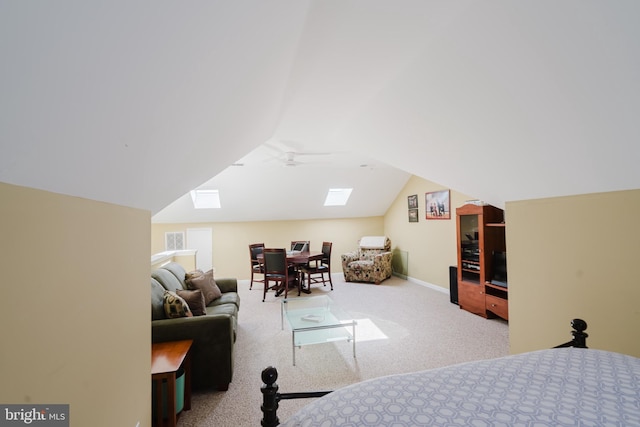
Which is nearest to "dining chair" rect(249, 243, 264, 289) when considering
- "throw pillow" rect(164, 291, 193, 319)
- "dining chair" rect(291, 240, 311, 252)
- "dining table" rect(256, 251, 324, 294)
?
"dining table" rect(256, 251, 324, 294)

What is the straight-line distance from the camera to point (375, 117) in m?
2.49

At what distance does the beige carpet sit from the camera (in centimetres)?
220

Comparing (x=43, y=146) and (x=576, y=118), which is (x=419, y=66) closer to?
(x=576, y=118)

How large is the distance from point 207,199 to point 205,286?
3127mm

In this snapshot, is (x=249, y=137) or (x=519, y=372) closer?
(x=519, y=372)

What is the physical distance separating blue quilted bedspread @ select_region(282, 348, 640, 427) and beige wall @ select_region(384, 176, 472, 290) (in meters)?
3.84

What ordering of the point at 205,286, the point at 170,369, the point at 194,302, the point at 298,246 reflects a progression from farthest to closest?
the point at 298,246 → the point at 205,286 → the point at 194,302 → the point at 170,369

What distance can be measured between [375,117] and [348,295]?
3.70 metres

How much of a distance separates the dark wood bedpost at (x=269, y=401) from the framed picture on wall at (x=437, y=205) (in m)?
4.67

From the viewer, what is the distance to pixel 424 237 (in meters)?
5.68

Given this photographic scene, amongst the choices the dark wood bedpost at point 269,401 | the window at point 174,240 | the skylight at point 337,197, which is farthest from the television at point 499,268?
the window at point 174,240

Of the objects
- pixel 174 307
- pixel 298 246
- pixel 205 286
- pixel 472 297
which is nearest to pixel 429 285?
pixel 472 297

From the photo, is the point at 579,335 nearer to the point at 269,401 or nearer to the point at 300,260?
the point at 269,401

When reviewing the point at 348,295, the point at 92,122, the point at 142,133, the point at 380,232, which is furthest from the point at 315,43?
the point at 380,232
